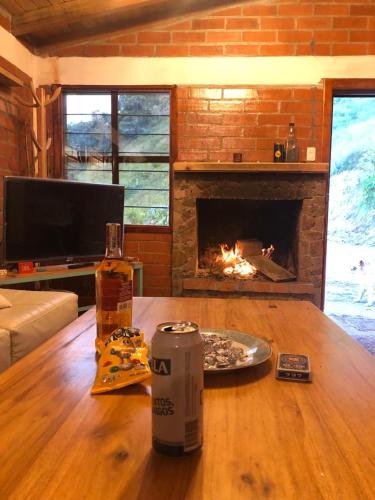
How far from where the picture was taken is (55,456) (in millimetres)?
594

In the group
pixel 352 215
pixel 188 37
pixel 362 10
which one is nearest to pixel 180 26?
pixel 188 37

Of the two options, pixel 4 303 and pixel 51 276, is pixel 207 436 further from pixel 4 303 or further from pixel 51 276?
pixel 51 276

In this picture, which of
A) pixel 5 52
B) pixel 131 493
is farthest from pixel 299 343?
pixel 5 52

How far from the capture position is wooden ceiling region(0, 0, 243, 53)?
2.84m

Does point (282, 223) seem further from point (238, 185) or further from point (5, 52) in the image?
point (5, 52)

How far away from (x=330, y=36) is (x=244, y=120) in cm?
86

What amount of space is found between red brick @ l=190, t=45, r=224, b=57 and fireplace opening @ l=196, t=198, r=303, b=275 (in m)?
1.09

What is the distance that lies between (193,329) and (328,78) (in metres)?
3.06

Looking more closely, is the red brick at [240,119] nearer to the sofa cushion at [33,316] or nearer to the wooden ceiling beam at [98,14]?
the wooden ceiling beam at [98,14]

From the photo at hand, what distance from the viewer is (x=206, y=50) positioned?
10.5ft

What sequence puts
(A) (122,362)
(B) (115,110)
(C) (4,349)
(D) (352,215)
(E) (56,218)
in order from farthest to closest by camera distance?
(D) (352,215)
(B) (115,110)
(E) (56,218)
(C) (4,349)
(A) (122,362)

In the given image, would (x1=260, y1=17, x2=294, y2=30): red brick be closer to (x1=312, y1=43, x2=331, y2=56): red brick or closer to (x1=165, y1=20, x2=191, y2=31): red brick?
Answer: (x1=312, y1=43, x2=331, y2=56): red brick

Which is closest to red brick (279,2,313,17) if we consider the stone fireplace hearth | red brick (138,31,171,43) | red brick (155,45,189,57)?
red brick (155,45,189,57)

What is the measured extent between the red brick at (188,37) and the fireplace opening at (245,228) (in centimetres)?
120
